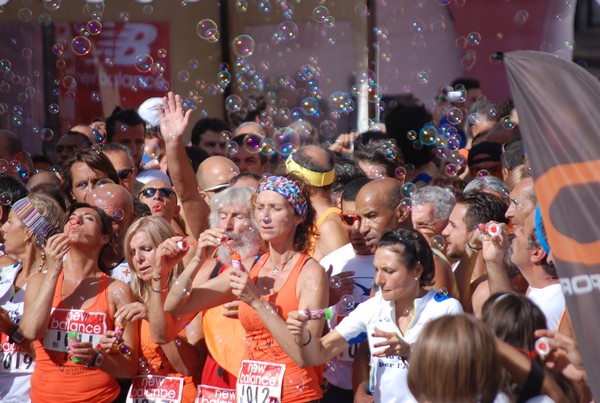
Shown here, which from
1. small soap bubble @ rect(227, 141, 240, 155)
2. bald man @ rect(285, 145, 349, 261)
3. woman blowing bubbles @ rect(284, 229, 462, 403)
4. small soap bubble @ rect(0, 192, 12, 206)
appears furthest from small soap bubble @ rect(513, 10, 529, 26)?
woman blowing bubbles @ rect(284, 229, 462, 403)

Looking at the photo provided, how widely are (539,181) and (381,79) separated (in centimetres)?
686

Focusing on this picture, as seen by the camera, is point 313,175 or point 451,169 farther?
point 451,169

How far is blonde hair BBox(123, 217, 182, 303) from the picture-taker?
4770mm

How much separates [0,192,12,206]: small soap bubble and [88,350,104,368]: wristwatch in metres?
1.67

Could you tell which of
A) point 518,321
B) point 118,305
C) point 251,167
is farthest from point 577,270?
point 251,167

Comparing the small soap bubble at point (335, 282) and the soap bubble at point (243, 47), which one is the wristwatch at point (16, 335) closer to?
the small soap bubble at point (335, 282)

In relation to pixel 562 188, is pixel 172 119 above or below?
below

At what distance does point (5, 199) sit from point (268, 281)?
2.28m

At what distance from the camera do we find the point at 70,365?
470cm

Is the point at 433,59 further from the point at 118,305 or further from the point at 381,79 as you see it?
the point at 118,305

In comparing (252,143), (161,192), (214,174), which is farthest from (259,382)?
(252,143)

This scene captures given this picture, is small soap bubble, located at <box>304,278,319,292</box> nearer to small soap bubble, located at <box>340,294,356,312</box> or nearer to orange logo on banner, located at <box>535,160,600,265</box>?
small soap bubble, located at <box>340,294,356,312</box>

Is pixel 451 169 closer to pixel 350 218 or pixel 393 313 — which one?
pixel 350 218

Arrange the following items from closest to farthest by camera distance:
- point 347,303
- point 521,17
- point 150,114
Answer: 1. point 347,303
2. point 521,17
3. point 150,114
